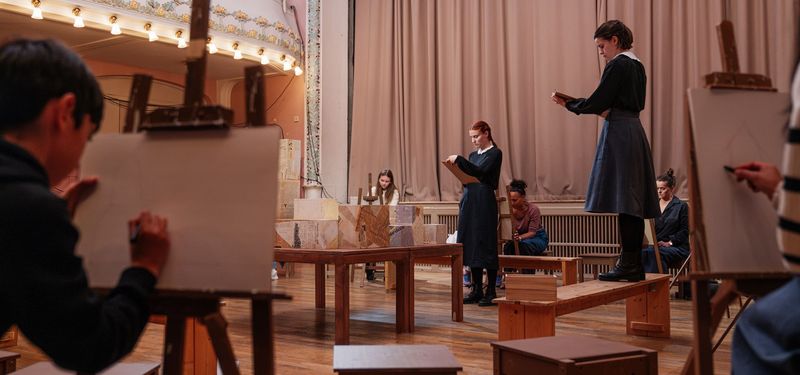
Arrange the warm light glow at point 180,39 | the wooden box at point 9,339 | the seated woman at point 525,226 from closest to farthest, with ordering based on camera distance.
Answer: the wooden box at point 9,339, the seated woman at point 525,226, the warm light glow at point 180,39

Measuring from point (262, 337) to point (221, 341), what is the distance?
0.12 meters

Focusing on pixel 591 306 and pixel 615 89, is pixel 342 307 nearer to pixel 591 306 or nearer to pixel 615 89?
pixel 591 306

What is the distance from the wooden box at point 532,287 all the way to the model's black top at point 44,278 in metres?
2.05

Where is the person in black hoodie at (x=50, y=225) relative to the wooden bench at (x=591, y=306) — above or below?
above

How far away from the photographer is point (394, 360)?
6.12ft

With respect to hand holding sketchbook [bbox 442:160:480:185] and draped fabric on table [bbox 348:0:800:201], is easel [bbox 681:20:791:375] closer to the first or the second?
hand holding sketchbook [bbox 442:160:480:185]

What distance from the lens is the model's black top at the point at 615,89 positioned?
131 inches

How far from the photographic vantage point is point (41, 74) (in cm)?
118

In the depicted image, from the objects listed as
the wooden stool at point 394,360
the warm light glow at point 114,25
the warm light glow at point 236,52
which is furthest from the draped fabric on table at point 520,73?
the wooden stool at point 394,360

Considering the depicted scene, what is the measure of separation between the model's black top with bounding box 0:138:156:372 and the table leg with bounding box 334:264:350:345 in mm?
2362

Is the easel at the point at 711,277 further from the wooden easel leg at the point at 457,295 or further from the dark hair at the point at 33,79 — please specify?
the wooden easel leg at the point at 457,295

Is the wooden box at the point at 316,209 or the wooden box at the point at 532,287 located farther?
the wooden box at the point at 316,209

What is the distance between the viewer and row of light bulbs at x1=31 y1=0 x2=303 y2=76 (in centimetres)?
632

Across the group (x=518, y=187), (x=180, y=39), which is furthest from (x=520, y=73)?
(x=180, y=39)
